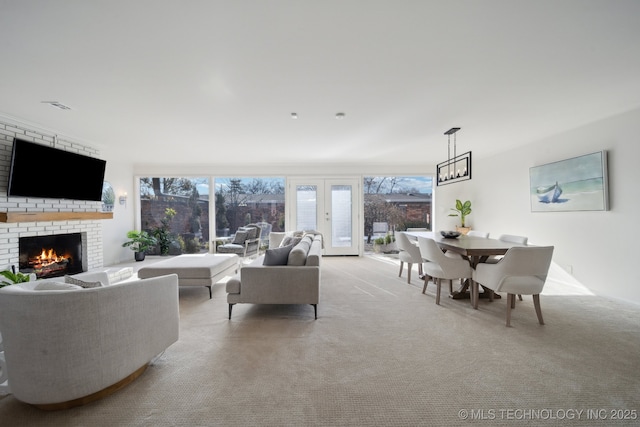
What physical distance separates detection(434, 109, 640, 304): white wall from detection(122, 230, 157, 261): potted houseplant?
7731 mm

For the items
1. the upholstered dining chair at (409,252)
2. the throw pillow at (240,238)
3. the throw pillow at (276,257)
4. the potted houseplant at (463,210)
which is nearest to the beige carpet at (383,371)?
the throw pillow at (276,257)

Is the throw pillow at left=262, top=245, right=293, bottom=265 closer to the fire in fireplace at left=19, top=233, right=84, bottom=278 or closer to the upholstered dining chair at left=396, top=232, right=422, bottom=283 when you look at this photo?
the upholstered dining chair at left=396, top=232, right=422, bottom=283

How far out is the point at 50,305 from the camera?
1.48m

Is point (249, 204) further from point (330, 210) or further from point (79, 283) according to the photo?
point (79, 283)

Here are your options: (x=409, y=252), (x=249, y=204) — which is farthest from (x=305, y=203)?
(x=409, y=252)

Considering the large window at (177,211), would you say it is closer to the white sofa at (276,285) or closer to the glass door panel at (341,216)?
the glass door panel at (341,216)

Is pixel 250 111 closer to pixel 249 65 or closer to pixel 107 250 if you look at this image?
pixel 249 65

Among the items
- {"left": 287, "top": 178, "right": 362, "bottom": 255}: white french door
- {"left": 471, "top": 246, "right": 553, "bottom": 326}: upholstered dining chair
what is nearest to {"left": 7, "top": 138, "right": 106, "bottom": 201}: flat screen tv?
{"left": 287, "top": 178, "right": 362, "bottom": 255}: white french door

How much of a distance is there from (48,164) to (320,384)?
5.00m

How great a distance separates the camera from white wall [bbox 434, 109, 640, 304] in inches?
131

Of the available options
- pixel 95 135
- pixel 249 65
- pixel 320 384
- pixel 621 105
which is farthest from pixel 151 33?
pixel 621 105

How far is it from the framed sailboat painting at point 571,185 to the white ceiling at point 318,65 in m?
0.59

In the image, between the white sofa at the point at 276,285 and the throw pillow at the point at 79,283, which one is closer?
the throw pillow at the point at 79,283

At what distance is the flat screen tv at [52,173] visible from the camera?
3.66 metres
